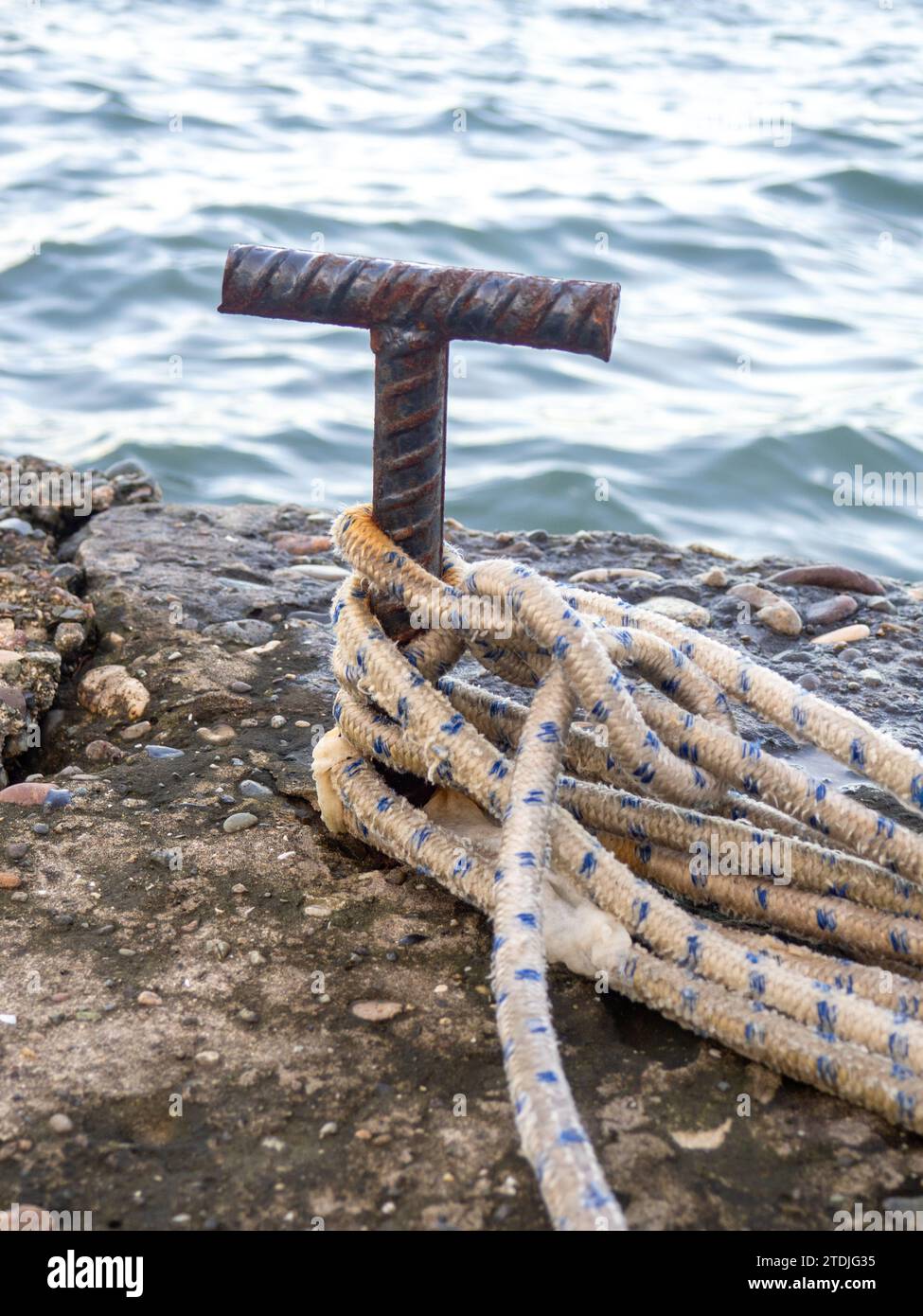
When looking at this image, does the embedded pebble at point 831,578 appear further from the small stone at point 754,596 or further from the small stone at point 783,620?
the small stone at point 783,620

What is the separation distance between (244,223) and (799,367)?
10.0 ft

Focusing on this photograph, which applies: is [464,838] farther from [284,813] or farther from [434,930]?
[284,813]

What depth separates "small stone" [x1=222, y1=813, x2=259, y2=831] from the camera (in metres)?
2.20

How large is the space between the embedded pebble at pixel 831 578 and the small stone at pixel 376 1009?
174 centimetres

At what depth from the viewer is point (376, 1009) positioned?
5.96 ft

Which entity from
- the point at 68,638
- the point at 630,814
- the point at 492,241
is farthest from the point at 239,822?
the point at 492,241

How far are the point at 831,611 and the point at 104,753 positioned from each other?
1.54m

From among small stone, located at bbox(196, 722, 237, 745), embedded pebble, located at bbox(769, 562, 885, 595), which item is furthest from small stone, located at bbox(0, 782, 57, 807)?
embedded pebble, located at bbox(769, 562, 885, 595)

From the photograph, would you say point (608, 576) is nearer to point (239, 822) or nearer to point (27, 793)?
point (239, 822)

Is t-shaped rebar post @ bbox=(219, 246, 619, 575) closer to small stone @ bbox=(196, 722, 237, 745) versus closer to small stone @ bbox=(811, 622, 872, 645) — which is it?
small stone @ bbox=(196, 722, 237, 745)

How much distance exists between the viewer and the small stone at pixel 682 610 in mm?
2975

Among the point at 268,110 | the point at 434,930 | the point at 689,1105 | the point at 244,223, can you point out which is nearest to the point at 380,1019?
the point at 434,930

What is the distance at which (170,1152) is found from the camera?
5.23 ft

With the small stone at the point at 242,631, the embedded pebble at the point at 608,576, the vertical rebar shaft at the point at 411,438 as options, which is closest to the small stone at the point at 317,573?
the small stone at the point at 242,631
